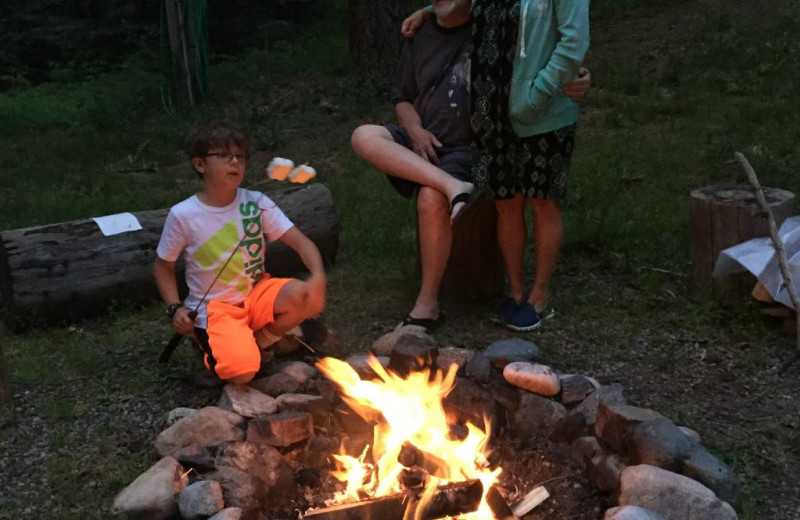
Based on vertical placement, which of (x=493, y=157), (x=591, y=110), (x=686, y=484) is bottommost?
(x=591, y=110)

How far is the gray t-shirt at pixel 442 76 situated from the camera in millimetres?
5090

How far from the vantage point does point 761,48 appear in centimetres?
952

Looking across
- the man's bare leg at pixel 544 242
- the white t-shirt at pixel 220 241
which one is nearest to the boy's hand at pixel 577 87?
the man's bare leg at pixel 544 242

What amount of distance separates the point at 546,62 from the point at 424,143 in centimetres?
75

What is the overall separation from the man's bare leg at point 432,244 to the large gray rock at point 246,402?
1249mm

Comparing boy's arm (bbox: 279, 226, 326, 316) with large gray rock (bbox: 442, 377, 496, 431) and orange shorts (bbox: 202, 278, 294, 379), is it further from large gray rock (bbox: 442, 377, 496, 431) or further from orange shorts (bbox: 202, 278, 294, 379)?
large gray rock (bbox: 442, 377, 496, 431)

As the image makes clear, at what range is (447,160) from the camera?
5059 millimetres

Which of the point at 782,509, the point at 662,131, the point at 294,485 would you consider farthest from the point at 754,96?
the point at 294,485

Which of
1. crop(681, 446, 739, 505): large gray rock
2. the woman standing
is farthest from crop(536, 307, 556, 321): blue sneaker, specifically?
crop(681, 446, 739, 505): large gray rock

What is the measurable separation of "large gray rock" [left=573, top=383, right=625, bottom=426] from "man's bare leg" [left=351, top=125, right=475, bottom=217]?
1203 millimetres

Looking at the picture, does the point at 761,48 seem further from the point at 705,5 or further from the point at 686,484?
the point at 686,484

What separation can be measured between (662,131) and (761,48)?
6.48 feet

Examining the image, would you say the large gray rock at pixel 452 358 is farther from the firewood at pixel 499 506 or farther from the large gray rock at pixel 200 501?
the large gray rock at pixel 200 501

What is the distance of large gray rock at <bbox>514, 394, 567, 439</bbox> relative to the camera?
3.87 metres
